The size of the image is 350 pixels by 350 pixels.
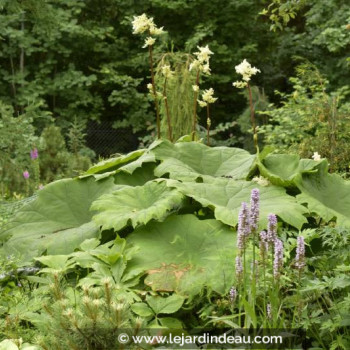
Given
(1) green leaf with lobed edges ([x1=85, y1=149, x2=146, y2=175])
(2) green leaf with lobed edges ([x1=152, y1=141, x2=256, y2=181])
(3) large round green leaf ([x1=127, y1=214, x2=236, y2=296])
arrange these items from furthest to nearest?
(1) green leaf with lobed edges ([x1=85, y1=149, x2=146, y2=175])
(2) green leaf with lobed edges ([x1=152, y1=141, x2=256, y2=181])
(3) large round green leaf ([x1=127, y1=214, x2=236, y2=296])

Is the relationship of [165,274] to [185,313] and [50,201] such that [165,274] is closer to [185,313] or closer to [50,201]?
[185,313]

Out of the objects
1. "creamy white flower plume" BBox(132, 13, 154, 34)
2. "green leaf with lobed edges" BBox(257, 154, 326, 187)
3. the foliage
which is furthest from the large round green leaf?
the foliage

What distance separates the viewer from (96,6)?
13.9m

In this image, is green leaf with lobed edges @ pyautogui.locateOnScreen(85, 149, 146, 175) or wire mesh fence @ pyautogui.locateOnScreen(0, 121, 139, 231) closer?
green leaf with lobed edges @ pyautogui.locateOnScreen(85, 149, 146, 175)

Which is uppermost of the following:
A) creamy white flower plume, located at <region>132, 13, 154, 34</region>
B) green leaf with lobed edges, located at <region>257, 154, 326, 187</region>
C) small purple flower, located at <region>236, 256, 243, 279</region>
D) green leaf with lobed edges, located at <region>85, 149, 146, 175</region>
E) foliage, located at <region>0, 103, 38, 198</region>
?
creamy white flower plume, located at <region>132, 13, 154, 34</region>

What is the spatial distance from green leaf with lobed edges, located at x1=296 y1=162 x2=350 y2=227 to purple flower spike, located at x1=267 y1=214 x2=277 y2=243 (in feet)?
3.70

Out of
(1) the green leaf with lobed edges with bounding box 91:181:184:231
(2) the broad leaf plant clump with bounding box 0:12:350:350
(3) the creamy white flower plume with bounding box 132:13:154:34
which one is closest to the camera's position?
(2) the broad leaf plant clump with bounding box 0:12:350:350

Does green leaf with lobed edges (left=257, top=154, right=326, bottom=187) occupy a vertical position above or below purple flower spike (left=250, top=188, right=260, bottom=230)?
below

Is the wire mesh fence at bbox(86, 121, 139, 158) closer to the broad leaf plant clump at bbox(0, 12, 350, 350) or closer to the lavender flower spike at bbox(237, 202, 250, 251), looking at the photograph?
the broad leaf plant clump at bbox(0, 12, 350, 350)

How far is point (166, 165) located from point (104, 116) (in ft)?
35.7

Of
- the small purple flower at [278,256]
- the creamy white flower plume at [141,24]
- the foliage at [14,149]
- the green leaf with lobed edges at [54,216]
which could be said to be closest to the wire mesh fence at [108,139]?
the foliage at [14,149]

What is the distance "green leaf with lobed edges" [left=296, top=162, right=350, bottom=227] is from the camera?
321 cm

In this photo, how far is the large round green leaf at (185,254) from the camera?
2644mm

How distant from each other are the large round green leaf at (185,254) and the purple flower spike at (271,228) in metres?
0.56
